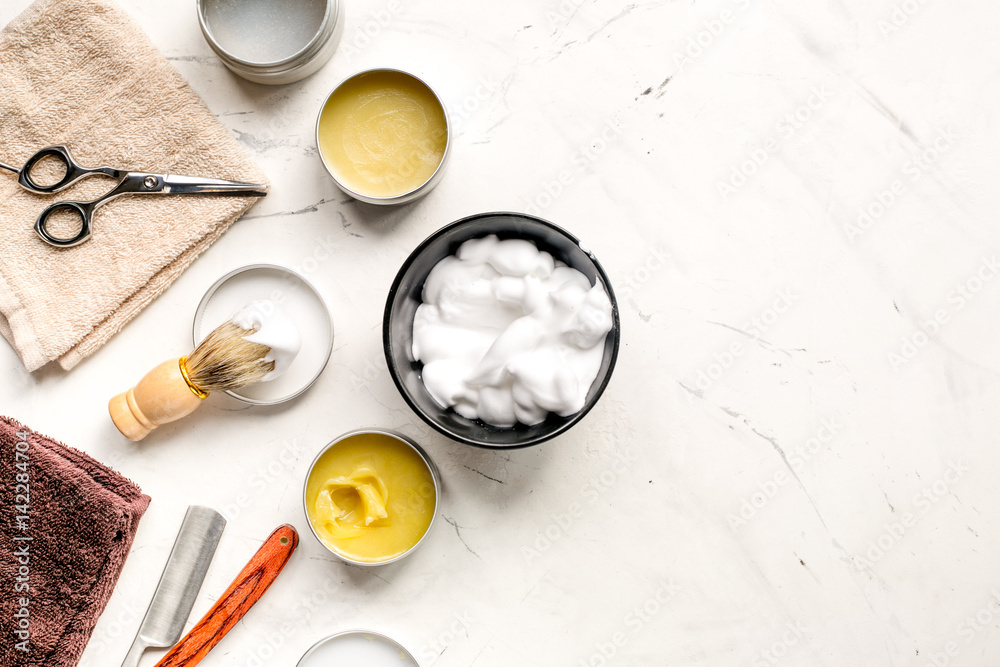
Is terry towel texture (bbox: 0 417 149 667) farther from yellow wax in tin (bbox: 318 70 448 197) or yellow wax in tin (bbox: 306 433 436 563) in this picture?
yellow wax in tin (bbox: 318 70 448 197)

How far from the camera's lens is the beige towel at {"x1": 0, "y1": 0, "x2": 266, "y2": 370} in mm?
992

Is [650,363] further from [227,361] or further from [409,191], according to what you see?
[227,361]

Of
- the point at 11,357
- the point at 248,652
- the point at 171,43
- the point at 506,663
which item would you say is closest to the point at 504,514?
the point at 506,663

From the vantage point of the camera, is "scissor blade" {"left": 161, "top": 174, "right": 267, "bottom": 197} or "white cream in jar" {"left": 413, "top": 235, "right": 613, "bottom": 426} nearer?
"white cream in jar" {"left": 413, "top": 235, "right": 613, "bottom": 426}

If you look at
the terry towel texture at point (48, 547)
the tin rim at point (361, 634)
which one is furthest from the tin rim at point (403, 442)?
the terry towel texture at point (48, 547)

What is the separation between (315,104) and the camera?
1038 millimetres

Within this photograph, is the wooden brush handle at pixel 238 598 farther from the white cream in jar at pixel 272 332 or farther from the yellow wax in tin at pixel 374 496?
the white cream in jar at pixel 272 332

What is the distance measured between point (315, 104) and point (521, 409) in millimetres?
619

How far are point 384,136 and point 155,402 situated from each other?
53 centimetres

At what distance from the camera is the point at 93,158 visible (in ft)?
3.29

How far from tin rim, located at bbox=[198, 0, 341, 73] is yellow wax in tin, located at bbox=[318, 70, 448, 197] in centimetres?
8

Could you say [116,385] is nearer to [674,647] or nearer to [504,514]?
[504,514]

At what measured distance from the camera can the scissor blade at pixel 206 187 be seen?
987 millimetres

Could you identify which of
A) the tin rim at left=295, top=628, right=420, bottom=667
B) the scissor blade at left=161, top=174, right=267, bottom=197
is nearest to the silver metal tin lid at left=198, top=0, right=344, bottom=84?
the scissor blade at left=161, top=174, right=267, bottom=197
